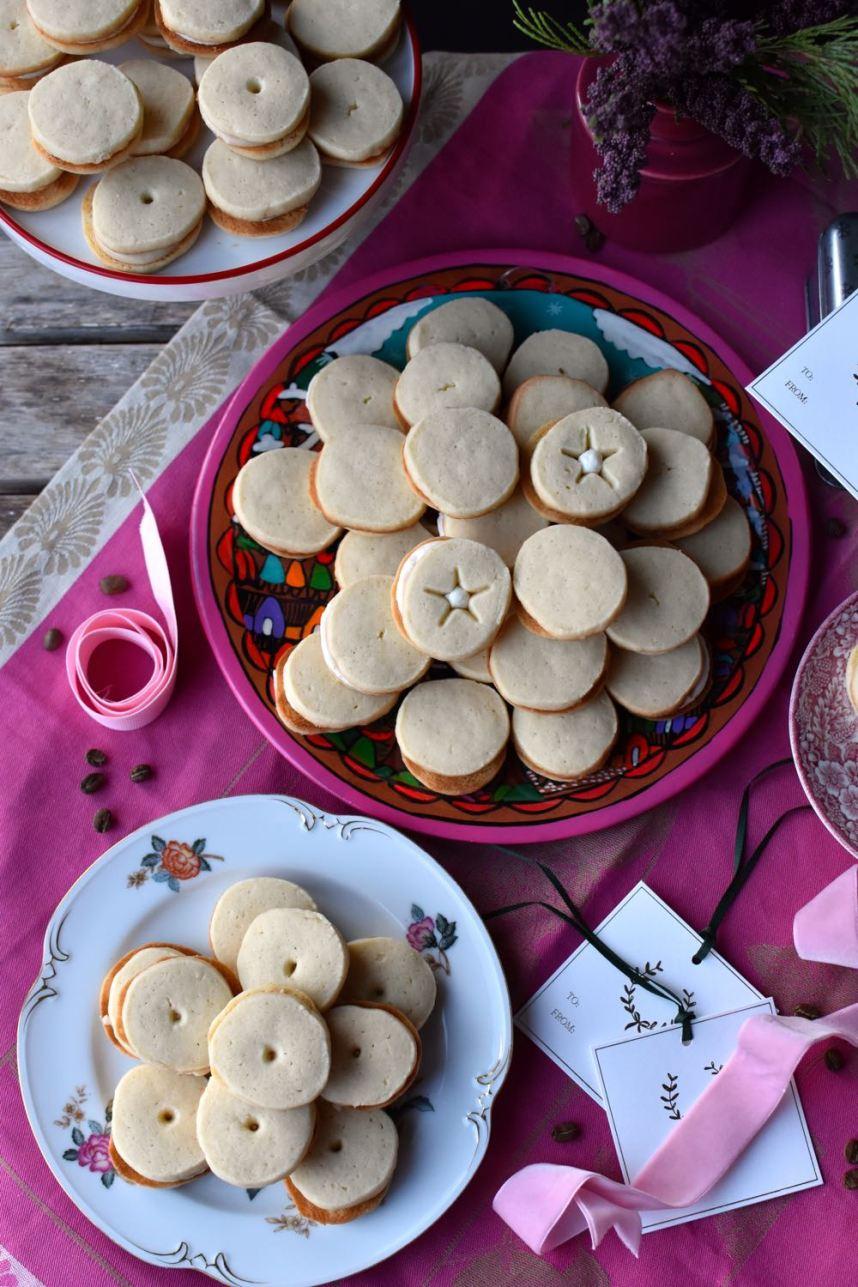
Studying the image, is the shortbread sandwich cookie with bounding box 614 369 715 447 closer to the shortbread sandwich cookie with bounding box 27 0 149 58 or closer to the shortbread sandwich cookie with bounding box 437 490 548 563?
the shortbread sandwich cookie with bounding box 437 490 548 563

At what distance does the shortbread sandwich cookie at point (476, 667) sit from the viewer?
4.25 ft

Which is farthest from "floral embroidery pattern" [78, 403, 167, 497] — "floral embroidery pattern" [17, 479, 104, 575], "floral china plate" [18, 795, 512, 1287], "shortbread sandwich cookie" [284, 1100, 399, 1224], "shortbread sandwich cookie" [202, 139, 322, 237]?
"shortbread sandwich cookie" [284, 1100, 399, 1224]

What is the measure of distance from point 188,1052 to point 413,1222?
1.05ft

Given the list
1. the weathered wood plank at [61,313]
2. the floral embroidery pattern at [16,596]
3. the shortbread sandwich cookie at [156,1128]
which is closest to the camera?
the shortbread sandwich cookie at [156,1128]

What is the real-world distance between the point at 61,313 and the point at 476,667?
804 mm

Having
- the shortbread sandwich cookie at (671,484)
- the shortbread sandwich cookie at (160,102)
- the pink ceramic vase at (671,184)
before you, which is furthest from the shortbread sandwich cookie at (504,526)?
the shortbread sandwich cookie at (160,102)

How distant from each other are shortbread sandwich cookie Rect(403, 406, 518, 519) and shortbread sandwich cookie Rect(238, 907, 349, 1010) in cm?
49

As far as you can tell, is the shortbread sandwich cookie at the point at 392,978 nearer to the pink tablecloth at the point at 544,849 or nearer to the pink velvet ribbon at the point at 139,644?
the pink tablecloth at the point at 544,849

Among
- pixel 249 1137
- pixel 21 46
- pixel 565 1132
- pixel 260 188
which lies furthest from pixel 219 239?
pixel 565 1132

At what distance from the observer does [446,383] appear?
51.1 inches

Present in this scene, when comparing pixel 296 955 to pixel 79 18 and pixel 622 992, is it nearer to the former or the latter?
pixel 622 992

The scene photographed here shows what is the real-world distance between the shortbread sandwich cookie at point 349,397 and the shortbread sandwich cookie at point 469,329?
0.06 meters

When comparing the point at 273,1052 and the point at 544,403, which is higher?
the point at 544,403

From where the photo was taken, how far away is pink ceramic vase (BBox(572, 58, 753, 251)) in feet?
4.07
